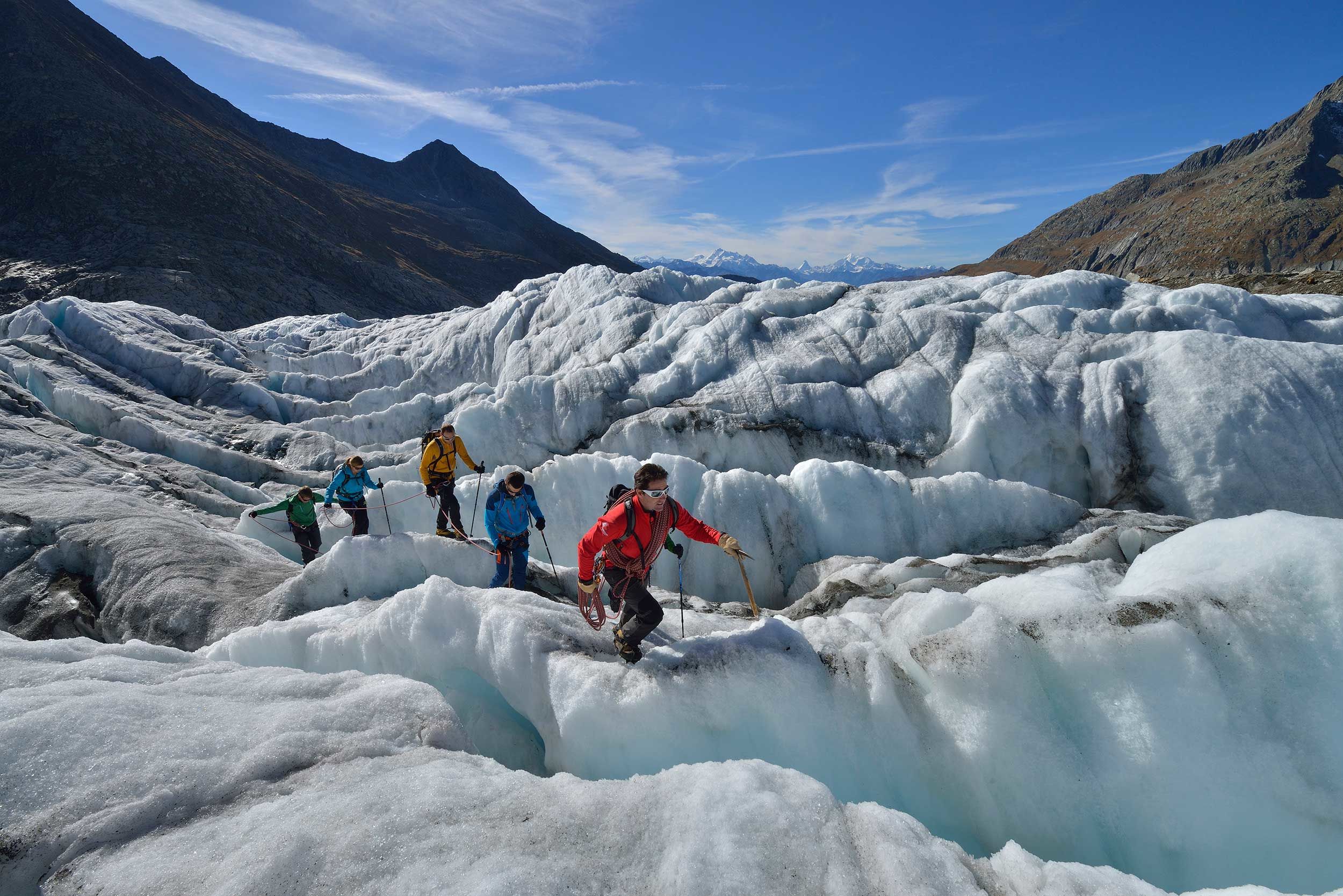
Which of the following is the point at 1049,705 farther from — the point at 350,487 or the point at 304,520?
the point at 304,520

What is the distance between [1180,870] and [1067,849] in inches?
26.3

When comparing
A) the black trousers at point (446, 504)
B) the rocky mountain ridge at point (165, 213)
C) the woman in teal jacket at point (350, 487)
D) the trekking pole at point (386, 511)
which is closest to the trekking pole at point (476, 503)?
the black trousers at point (446, 504)

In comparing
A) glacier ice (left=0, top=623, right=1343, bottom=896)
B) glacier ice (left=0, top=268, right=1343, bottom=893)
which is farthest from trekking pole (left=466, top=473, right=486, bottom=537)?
glacier ice (left=0, top=623, right=1343, bottom=896)

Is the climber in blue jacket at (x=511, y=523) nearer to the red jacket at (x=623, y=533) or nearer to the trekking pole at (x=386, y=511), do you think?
the red jacket at (x=623, y=533)

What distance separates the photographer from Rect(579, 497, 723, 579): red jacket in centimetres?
512

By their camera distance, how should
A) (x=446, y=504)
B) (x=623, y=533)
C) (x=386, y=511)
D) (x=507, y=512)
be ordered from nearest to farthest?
(x=623, y=533), (x=507, y=512), (x=446, y=504), (x=386, y=511)

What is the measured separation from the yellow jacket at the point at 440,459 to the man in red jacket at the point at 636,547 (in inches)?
220

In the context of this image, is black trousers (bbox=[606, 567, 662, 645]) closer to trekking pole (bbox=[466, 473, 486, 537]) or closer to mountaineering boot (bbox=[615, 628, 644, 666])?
mountaineering boot (bbox=[615, 628, 644, 666])

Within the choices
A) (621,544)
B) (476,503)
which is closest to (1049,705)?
(621,544)

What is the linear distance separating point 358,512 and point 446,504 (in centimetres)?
177

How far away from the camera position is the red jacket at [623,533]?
5.12 m

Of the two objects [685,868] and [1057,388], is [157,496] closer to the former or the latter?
[685,868]

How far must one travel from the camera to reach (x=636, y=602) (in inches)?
210

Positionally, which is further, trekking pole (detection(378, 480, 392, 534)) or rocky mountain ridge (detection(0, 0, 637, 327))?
rocky mountain ridge (detection(0, 0, 637, 327))
